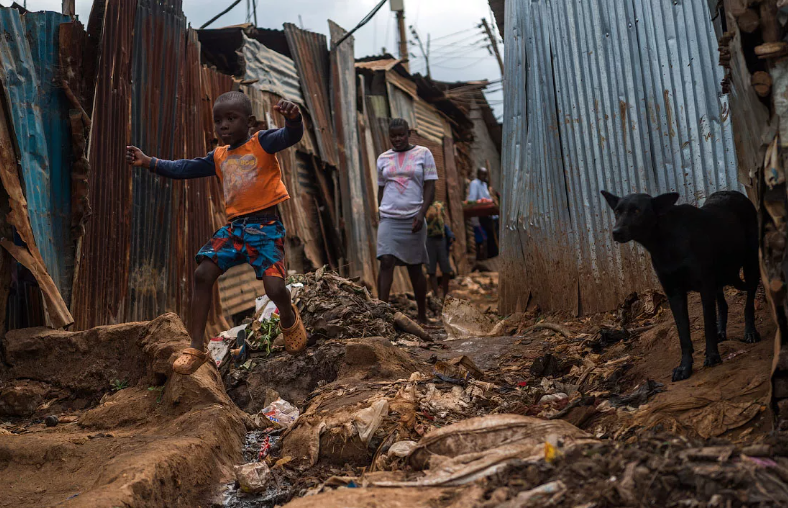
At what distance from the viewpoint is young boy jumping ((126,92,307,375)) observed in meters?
4.19

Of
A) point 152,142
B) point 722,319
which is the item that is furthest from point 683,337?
point 152,142

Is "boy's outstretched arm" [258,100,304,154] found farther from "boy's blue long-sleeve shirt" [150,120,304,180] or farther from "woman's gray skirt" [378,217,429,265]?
"woman's gray skirt" [378,217,429,265]

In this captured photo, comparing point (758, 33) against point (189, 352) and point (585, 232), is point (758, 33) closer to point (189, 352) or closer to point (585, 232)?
point (189, 352)

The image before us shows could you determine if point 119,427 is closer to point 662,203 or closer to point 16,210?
point 16,210

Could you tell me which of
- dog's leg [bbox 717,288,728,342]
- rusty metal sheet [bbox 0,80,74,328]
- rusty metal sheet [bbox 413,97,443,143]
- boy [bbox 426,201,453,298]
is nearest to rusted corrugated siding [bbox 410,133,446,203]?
rusty metal sheet [bbox 413,97,443,143]

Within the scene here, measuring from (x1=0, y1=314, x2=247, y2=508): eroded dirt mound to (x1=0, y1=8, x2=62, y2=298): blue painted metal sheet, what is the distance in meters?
0.72

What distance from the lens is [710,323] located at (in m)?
3.30

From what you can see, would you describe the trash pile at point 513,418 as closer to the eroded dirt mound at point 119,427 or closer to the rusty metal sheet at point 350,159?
the eroded dirt mound at point 119,427

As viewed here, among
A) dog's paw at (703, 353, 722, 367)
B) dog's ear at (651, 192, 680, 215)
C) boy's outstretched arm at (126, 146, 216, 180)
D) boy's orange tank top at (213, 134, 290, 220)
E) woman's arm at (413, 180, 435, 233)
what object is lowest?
dog's paw at (703, 353, 722, 367)

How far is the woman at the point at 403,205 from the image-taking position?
670 cm

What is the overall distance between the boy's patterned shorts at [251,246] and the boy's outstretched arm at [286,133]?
455 millimetres

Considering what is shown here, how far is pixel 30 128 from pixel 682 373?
4.33 m

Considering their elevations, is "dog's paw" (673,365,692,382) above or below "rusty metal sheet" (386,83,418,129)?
below

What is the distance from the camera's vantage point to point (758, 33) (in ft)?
8.43
